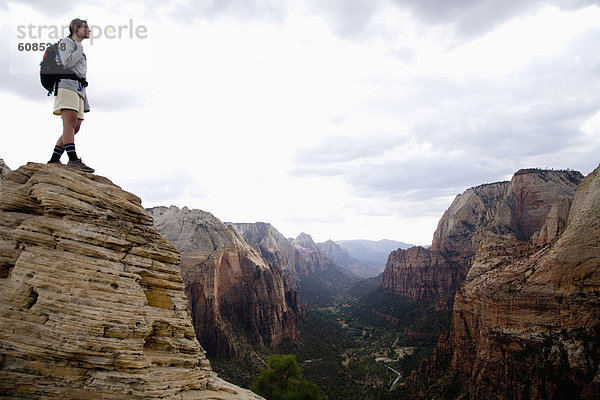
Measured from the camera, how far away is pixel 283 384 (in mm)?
30281

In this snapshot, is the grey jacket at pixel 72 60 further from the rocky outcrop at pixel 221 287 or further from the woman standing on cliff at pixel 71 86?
the rocky outcrop at pixel 221 287

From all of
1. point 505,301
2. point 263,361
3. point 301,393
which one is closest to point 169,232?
point 263,361

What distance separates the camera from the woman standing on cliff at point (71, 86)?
33.3 ft

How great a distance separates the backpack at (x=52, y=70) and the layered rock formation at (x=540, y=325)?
130 ft

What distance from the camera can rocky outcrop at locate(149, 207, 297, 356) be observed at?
55344 mm

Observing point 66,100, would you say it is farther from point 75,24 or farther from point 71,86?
point 75,24

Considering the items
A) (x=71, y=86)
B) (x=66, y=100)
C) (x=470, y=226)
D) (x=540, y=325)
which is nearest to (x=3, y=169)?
(x=66, y=100)

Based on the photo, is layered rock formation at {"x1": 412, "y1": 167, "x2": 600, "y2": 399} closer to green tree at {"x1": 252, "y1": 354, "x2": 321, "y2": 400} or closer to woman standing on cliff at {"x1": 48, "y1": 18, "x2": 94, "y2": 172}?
green tree at {"x1": 252, "y1": 354, "x2": 321, "y2": 400}

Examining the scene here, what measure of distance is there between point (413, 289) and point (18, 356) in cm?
12751

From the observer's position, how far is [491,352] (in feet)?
111

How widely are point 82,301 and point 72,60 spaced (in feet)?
26.3

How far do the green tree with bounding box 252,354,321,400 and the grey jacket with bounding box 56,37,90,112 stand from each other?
2893 centimetres

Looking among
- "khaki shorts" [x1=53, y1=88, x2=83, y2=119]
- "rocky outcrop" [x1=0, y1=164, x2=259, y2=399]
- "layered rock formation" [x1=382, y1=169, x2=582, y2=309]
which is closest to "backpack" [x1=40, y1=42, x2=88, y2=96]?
"khaki shorts" [x1=53, y1=88, x2=83, y2=119]

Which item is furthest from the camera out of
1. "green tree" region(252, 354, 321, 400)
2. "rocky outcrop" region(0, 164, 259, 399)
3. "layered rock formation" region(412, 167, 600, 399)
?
"green tree" region(252, 354, 321, 400)
